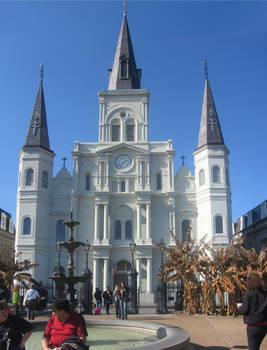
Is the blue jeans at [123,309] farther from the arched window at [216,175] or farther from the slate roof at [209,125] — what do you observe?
the slate roof at [209,125]

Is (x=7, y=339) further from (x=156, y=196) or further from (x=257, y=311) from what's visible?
(x=156, y=196)

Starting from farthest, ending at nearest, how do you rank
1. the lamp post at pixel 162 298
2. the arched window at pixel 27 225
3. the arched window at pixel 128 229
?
the arched window at pixel 128 229 → the arched window at pixel 27 225 → the lamp post at pixel 162 298

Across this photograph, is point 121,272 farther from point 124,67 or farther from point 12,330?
point 12,330

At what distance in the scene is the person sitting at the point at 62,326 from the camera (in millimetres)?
5348

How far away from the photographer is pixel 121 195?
139 feet

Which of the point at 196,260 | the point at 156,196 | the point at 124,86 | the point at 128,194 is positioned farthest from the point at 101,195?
the point at 196,260

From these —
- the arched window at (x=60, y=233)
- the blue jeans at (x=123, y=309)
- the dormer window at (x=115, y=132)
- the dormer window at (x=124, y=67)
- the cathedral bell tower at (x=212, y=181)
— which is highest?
the dormer window at (x=124, y=67)

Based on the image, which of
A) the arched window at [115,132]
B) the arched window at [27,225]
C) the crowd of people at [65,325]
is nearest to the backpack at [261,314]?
the crowd of people at [65,325]

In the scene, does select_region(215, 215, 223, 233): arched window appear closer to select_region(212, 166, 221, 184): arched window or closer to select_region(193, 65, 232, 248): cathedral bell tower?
select_region(193, 65, 232, 248): cathedral bell tower

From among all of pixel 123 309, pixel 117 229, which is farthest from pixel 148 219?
pixel 123 309

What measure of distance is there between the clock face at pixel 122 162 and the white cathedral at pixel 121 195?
0.36ft

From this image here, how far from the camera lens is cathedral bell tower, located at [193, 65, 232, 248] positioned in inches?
1542

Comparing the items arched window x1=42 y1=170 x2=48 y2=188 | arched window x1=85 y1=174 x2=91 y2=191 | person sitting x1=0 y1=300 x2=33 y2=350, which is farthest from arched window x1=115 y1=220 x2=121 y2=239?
person sitting x1=0 y1=300 x2=33 y2=350

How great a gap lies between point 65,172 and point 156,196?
10.4m
